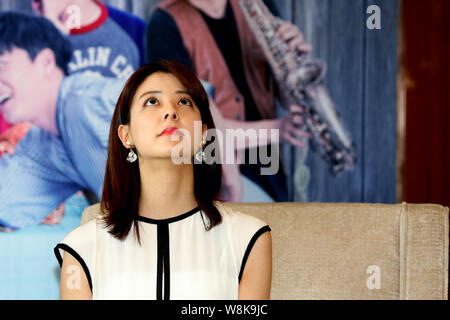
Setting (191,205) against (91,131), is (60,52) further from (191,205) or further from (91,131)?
(191,205)

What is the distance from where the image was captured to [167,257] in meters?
1.05

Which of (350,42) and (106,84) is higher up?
(350,42)

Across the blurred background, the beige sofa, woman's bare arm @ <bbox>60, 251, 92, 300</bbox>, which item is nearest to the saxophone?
the blurred background

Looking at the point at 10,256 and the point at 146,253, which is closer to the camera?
the point at 146,253

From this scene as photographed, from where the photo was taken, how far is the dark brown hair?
1.09 meters

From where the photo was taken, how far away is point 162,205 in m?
1.11

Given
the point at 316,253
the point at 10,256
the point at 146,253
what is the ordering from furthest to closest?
1. the point at 10,256
2. the point at 316,253
3. the point at 146,253

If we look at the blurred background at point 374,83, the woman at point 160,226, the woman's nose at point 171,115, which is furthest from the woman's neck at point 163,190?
the blurred background at point 374,83

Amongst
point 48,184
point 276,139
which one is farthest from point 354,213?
point 48,184

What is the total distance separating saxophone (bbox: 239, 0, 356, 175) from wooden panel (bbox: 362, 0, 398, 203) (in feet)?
0.33

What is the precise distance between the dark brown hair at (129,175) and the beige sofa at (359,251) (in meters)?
0.30

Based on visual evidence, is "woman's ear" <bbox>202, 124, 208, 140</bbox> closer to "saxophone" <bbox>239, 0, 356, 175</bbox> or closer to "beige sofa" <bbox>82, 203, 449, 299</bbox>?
"beige sofa" <bbox>82, 203, 449, 299</bbox>

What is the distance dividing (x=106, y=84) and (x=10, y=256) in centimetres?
82

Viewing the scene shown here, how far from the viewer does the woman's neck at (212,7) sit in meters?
2.25
